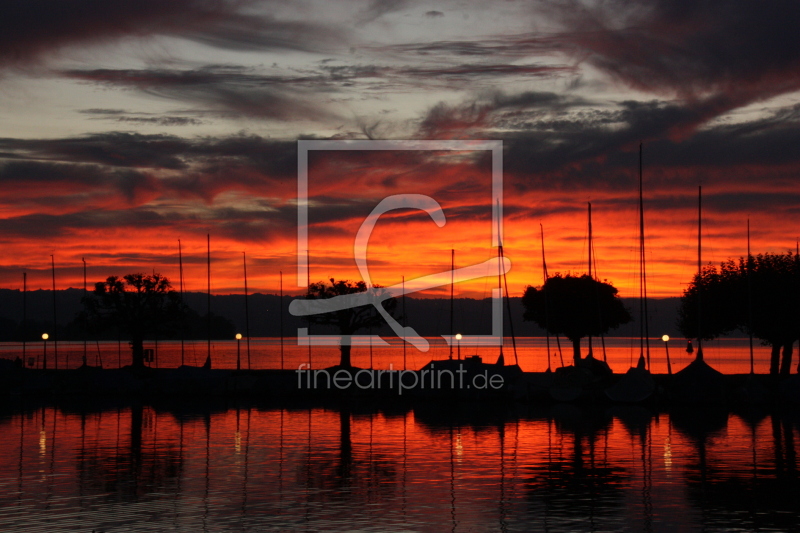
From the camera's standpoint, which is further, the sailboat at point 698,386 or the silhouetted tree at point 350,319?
the silhouetted tree at point 350,319

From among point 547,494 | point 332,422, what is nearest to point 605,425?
point 332,422

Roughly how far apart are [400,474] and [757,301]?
174 feet

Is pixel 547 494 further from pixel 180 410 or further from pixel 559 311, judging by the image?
pixel 559 311

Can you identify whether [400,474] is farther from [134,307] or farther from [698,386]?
[134,307]

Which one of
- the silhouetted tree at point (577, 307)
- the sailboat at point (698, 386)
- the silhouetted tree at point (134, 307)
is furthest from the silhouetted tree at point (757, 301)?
the silhouetted tree at point (134, 307)

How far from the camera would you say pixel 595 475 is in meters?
29.5

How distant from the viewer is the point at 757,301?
72.8 metres

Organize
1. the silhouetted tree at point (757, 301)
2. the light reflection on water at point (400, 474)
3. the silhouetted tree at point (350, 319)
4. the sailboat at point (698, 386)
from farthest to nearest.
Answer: the silhouetted tree at point (350, 319) → the silhouetted tree at point (757, 301) → the sailboat at point (698, 386) → the light reflection on water at point (400, 474)

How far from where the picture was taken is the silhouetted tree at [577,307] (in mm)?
98250

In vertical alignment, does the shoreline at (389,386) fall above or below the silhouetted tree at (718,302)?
below

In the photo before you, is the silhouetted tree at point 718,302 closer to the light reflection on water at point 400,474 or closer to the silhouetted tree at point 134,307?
the light reflection on water at point 400,474

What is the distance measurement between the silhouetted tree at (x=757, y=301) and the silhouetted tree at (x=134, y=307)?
5704 centimetres

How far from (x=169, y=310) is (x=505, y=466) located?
238ft

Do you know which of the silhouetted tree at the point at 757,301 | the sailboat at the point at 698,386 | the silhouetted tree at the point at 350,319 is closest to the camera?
the sailboat at the point at 698,386
